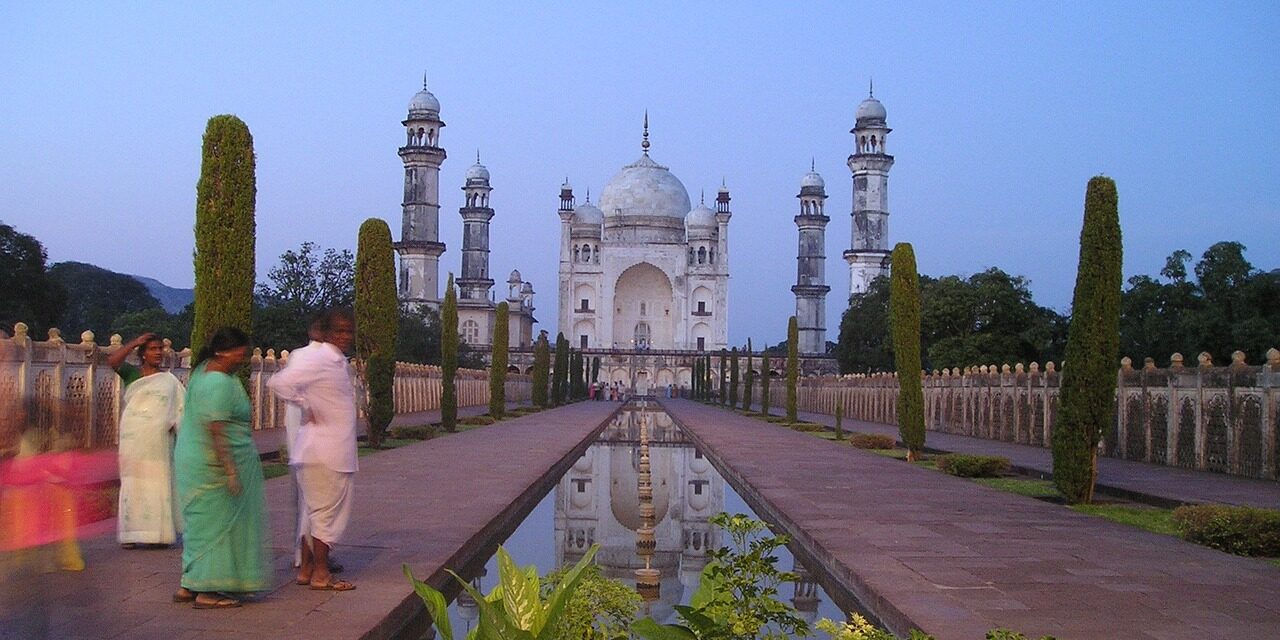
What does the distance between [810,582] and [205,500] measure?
9.83 feet

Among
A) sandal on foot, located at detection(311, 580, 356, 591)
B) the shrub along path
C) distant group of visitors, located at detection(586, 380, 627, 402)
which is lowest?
distant group of visitors, located at detection(586, 380, 627, 402)

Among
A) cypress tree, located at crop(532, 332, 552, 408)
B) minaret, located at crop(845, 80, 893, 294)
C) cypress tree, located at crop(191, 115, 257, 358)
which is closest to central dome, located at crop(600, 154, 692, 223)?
minaret, located at crop(845, 80, 893, 294)

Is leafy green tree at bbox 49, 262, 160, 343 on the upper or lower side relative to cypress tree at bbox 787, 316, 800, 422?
upper

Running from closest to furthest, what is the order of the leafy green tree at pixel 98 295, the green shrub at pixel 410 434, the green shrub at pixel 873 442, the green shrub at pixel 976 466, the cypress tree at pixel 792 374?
1. the green shrub at pixel 976 466
2. the green shrub at pixel 873 442
3. the green shrub at pixel 410 434
4. the cypress tree at pixel 792 374
5. the leafy green tree at pixel 98 295

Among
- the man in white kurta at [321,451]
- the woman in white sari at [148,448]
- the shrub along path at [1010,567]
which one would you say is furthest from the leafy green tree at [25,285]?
the man in white kurta at [321,451]

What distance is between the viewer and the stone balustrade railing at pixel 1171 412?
1157cm

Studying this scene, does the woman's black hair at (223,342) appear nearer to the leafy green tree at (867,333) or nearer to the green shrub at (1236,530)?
the green shrub at (1236,530)

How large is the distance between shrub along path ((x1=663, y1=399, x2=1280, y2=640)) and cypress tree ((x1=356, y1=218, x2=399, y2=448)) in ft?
19.8

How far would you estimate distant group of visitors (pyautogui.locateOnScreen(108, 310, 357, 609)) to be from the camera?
4344 millimetres

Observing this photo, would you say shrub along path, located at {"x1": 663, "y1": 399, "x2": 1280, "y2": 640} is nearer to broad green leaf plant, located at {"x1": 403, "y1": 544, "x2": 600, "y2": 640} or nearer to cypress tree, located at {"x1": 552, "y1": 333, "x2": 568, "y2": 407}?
broad green leaf plant, located at {"x1": 403, "y1": 544, "x2": 600, "y2": 640}

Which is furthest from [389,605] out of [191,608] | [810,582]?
[810,582]

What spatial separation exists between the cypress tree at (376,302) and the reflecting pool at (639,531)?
260 cm

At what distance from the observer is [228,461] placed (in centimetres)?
437

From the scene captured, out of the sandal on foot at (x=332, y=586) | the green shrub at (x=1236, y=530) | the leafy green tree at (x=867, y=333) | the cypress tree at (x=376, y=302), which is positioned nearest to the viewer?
the sandal on foot at (x=332, y=586)
